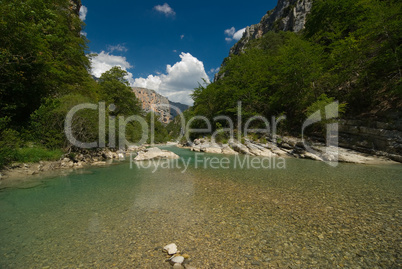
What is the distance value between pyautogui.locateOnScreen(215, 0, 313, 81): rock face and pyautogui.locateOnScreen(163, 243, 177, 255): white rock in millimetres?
44923

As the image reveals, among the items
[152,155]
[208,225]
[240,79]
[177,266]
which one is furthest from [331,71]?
[177,266]

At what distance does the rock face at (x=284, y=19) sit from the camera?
5597 cm

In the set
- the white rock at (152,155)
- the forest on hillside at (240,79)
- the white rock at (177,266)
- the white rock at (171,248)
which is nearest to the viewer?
the white rock at (177,266)

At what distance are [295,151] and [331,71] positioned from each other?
12.7 m

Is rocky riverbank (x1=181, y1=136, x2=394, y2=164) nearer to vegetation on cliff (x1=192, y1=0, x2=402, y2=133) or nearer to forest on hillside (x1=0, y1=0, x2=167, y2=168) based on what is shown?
vegetation on cliff (x1=192, y1=0, x2=402, y2=133)

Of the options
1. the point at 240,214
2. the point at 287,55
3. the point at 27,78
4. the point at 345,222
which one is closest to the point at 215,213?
the point at 240,214

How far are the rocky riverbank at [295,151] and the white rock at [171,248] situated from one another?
59.9 feet

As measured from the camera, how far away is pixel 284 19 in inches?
2667

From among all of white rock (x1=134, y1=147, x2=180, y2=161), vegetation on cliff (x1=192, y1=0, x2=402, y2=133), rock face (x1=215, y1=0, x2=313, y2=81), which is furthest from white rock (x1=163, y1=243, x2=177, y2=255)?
rock face (x1=215, y1=0, x2=313, y2=81)

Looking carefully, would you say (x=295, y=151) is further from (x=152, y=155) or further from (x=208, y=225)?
(x=208, y=225)

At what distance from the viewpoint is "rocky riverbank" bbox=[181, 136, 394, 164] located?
50.1 ft

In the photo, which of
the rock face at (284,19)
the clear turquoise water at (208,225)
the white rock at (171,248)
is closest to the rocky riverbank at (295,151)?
the clear turquoise water at (208,225)

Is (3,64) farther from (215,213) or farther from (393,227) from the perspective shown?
(393,227)

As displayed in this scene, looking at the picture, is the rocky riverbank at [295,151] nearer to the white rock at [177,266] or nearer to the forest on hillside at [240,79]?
the forest on hillside at [240,79]
